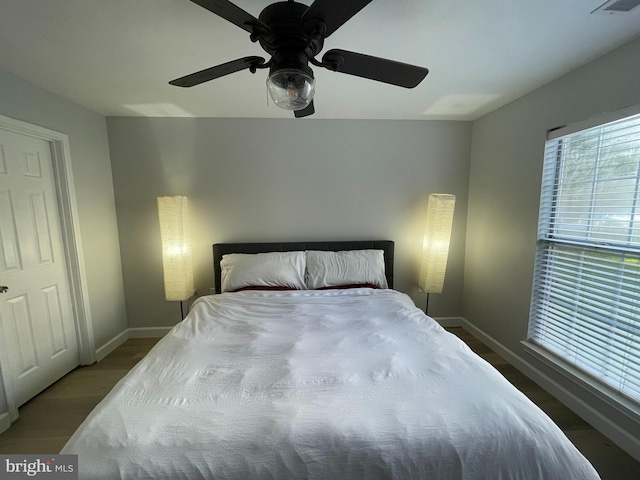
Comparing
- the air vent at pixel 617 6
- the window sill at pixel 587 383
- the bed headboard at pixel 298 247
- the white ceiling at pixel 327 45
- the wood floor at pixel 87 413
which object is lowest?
the wood floor at pixel 87 413

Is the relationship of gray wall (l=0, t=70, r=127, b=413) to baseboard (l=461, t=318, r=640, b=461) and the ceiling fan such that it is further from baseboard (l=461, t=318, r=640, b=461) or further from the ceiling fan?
baseboard (l=461, t=318, r=640, b=461)

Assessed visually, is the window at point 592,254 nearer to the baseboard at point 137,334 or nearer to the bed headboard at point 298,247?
the bed headboard at point 298,247

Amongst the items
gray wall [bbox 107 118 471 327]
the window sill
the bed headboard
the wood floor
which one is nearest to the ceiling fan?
gray wall [bbox 107 118 471 327]

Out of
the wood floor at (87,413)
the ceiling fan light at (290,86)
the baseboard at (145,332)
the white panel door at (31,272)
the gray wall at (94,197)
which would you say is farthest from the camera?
the baseboard at (145,332)

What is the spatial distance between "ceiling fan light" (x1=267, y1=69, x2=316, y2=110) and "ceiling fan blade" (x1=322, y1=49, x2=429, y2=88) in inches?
4.9

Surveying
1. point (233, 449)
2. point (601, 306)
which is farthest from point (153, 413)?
point (601, 306)

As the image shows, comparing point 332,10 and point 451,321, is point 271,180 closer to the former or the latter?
point 332,10

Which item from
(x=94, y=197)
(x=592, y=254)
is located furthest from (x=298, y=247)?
(x=592, y=254)

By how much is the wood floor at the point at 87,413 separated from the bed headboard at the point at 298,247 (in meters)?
1.16

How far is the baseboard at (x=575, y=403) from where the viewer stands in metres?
1.52

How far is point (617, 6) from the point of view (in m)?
1.22

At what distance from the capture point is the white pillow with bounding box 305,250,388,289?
2551 mm

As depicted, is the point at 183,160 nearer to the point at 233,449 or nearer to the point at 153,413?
the point at 153,413

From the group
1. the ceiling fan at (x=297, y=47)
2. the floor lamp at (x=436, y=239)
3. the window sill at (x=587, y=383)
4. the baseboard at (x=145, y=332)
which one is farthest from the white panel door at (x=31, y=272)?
the window sill at (x=587, y=383)
